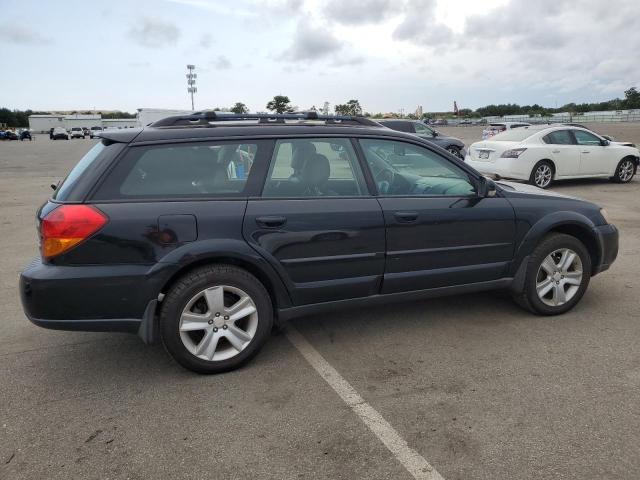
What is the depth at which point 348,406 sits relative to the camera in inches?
118

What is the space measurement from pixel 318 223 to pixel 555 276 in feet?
7.05

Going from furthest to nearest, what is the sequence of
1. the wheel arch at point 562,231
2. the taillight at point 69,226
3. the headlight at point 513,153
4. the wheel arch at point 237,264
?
the headlight at point 513,153 → the wheel arch at point 562,231 → the wheel arch at point 237,264 → the taillight at point 69,226

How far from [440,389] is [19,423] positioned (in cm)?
243

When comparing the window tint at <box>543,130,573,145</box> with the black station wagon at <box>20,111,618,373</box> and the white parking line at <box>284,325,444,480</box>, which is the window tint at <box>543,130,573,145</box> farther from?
the white parking line at <box>284,325,444,480</box>

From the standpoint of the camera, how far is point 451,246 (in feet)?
12.7

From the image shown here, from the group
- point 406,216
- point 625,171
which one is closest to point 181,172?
point 406,216

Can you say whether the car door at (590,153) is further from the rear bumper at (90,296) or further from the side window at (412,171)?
the rear bumper at (90,296)

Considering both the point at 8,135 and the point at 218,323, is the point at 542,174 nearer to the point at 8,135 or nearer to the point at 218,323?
the point at 218,323

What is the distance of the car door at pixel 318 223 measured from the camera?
338cm

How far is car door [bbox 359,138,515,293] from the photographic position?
3.71 m

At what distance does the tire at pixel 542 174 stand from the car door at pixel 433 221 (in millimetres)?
8053

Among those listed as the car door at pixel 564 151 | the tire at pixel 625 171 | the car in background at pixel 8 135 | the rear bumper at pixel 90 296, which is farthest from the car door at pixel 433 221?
the car in background at pixel 8 135

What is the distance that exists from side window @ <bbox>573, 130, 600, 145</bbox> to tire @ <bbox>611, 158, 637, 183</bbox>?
3.30 ft

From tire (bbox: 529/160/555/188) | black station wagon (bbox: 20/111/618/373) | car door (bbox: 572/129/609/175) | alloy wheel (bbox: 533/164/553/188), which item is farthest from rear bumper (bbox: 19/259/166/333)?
car door (bbox: 572/129/609/175)
